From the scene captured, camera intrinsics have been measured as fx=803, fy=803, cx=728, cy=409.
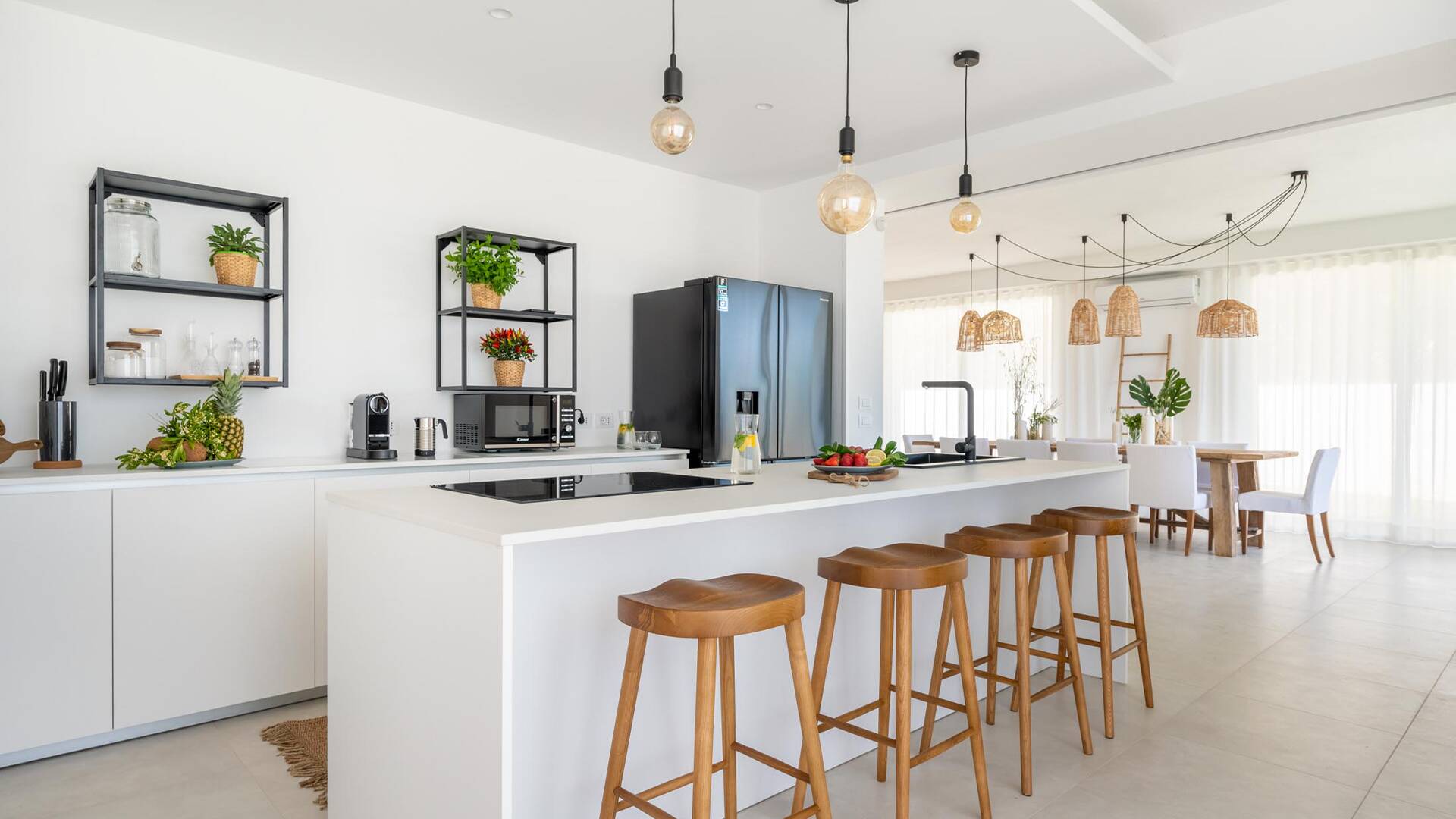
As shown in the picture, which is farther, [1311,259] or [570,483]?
[1311,259]

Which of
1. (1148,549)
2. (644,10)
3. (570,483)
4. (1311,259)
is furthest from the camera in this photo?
(1311,259)

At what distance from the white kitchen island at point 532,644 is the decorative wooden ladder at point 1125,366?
6169mm

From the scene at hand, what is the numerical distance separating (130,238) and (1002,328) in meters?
5.99

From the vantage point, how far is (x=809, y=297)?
15.6 ft

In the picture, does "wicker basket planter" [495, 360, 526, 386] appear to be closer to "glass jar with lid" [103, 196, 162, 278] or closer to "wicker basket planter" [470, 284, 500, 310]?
"wicker basket planter" [470, 284, 500, 310]

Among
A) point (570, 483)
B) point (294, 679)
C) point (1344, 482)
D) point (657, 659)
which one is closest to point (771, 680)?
point (657, 659)

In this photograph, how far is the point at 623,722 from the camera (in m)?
1.62

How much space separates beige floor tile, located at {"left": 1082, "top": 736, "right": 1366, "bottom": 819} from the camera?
2.16 m

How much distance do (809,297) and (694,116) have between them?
130cm

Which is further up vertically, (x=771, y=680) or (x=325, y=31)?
(x=325, y=31)

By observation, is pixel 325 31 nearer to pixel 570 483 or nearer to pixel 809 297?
pixel 570 483

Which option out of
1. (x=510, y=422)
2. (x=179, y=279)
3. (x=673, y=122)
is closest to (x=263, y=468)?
(x=179, y=279)

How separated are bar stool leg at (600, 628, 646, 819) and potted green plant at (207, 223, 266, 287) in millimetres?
2438

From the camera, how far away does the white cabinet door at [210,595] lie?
258 cm
